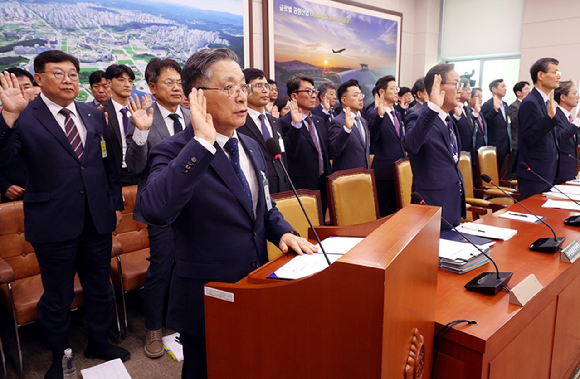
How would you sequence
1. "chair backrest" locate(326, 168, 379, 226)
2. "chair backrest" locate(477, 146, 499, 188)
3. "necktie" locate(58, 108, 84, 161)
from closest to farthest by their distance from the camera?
"necktie" locate(58, 108, 84, 161)
"chair backrest" locate(326, 168, 379, 226)
"chair backrest" locate(477, 146, 499, 188)

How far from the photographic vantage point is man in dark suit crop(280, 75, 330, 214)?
A: 3518mm

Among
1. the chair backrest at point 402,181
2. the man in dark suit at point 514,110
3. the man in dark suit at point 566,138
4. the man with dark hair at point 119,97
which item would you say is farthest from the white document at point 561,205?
the man in dark suit at point 514,110

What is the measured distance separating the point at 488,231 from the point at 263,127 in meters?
1.63

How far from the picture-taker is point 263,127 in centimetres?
306

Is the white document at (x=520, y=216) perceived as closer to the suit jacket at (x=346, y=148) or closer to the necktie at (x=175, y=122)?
the suit jacket at (x=346, y=148)

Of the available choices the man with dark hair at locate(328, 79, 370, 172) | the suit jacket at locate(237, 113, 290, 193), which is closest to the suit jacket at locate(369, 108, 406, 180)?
the man with dark hair at locate(328, 79, 370, 172)

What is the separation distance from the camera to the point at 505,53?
835 centimetres

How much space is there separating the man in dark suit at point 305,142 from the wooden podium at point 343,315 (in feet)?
8.07

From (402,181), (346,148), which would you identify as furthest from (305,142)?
(402,181)

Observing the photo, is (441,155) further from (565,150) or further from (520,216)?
(565,150)

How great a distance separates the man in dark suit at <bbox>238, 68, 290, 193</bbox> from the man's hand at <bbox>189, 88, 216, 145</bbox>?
1.52 metres

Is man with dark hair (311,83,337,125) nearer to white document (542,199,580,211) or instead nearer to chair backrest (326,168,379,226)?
chair backrest (326,168,379,226)

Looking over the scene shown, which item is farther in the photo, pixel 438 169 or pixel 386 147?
pixel 386 147

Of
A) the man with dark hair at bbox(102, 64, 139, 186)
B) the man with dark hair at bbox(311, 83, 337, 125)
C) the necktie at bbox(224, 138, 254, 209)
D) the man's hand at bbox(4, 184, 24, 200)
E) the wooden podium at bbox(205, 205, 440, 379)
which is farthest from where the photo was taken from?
the man with dark hair at bbox(311, 83, 337, 125)
